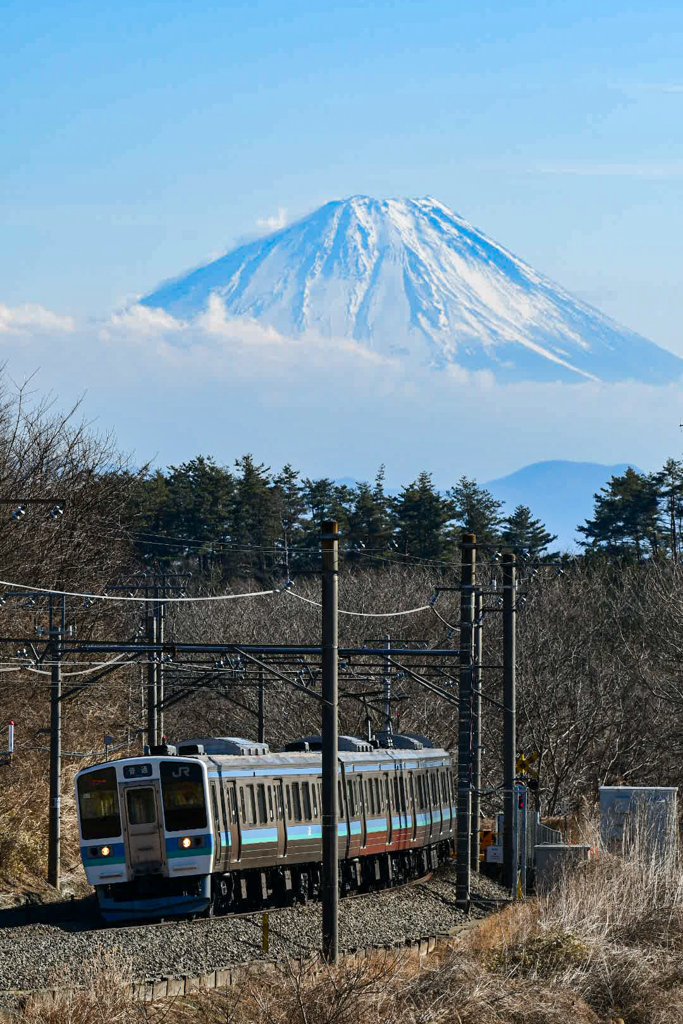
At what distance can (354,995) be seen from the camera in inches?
632

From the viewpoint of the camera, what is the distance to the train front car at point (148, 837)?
2517 cm

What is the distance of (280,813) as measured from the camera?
27516mm

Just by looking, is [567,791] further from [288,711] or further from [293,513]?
[293,513]

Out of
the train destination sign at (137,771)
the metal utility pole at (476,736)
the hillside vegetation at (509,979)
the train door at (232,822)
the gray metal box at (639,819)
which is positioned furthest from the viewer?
the metal utility pole at (476,736)

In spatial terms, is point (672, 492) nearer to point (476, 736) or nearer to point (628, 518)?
point (628, 518)

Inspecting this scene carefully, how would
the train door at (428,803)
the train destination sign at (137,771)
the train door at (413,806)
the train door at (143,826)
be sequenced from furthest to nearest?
the train door at (428,803), the train door at (413,806), the train destination sign at (137,771), the train door at (143,826)

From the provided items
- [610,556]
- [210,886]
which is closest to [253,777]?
[210,886]

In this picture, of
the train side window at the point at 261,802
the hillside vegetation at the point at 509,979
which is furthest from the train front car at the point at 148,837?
the hillside vegetation at the point at 509,979

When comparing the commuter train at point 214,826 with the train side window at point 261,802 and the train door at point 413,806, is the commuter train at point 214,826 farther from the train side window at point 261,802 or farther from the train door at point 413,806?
the train door at point 413,806

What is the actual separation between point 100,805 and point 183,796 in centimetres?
151

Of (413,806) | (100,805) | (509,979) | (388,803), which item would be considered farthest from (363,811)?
(509,979)

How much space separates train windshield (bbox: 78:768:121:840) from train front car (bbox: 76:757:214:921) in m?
0.02

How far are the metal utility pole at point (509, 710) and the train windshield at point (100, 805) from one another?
948 centimetres

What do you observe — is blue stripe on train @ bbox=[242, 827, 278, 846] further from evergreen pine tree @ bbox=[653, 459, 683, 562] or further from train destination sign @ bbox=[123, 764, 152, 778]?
evergreen pine tree @ bbox=[653, 459, 683, 562]
